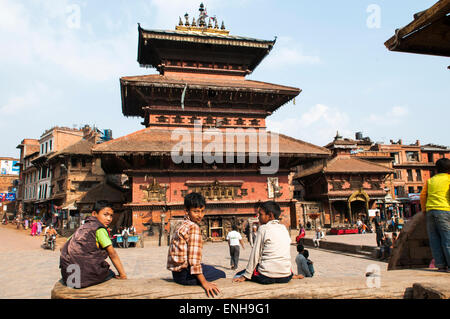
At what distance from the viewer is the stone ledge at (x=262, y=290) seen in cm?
333

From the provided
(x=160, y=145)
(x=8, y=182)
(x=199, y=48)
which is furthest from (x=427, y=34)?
(x=8, y=182)

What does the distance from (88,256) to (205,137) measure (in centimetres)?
1792

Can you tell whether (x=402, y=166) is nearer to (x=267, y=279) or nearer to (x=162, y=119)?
(x=162, y=119)

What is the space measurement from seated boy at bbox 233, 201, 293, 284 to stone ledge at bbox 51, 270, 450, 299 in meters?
0.13

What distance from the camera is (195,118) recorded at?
2267 cm

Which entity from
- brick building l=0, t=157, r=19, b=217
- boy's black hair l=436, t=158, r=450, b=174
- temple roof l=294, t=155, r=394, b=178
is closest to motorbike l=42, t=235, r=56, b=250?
boy's black hair l=436, t=158, r=450, b=174

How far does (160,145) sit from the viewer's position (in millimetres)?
19188

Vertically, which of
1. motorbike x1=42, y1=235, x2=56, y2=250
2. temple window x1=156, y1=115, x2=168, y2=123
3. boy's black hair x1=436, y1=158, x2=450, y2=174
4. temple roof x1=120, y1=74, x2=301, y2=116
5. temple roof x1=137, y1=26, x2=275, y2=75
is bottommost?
motorbike x1=42, y1=235, x2=56, y2=250

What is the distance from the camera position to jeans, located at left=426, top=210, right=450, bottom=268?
166 inches

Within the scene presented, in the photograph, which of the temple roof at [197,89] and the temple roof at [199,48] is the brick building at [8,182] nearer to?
the temple roof at [197,89]

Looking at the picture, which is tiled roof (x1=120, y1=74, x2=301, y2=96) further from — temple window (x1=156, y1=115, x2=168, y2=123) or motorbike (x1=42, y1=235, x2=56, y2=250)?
motorbike (x1=42, y1=235, x2=56, y2=250)

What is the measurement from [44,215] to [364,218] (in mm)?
39624

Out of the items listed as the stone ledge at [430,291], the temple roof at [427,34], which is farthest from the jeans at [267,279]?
the temple roof at [427,34]

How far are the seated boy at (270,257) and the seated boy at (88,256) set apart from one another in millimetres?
1608
